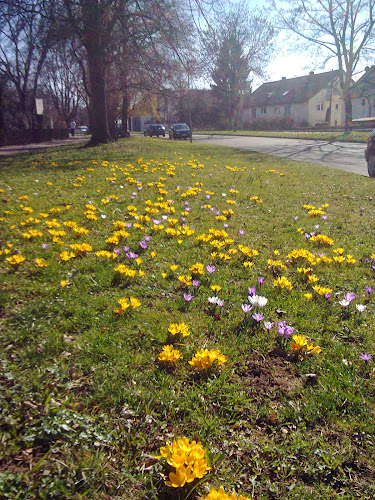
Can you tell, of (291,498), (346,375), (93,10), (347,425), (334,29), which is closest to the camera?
(291,498)

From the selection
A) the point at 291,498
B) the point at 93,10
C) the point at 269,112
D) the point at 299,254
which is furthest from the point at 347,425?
the point at 269,112

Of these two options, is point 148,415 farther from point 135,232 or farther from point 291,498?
point 135,232

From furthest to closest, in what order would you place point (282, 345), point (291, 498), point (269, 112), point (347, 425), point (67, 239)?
1. point (269, 112)
2. point (67, 239)
3. point (282, 345)
4. point (347, 425)
5. point (291, 498)

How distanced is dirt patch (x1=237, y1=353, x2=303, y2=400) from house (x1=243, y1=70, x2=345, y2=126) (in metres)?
58.1

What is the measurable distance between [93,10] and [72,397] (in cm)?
1296

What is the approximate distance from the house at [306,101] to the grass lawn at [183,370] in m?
56.9

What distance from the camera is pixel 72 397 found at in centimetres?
181

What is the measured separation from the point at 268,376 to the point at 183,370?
0.53 meters

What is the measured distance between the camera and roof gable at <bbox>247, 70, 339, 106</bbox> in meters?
57.4

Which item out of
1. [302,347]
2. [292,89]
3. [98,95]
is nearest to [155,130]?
[98,95]

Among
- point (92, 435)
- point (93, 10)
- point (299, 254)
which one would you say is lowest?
point (92, 435)

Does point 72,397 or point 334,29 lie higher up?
point 334,29

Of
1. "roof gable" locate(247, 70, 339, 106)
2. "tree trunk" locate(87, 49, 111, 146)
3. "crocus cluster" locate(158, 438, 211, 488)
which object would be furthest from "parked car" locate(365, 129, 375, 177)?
"roof gable" locate(247, 70, 339, 106)

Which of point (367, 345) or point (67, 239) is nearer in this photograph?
point (367, 345)
